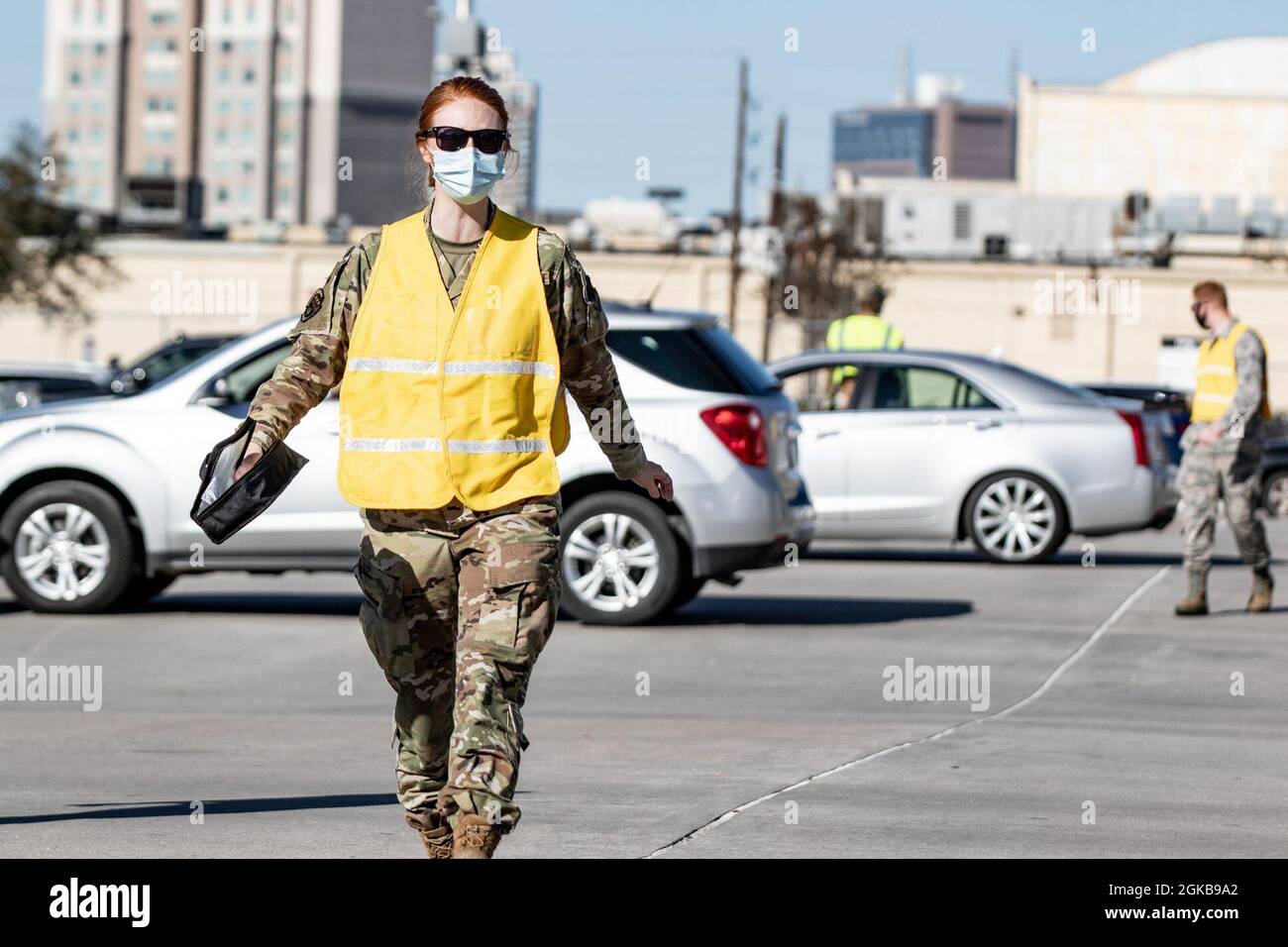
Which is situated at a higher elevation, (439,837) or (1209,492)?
(1209,492)

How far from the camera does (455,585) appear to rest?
17.5 feet

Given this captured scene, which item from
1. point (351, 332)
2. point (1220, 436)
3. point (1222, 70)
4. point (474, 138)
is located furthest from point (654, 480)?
point (1222, 70)

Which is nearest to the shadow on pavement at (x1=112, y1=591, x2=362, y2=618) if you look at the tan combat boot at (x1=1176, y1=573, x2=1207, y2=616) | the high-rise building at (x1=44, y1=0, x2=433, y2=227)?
the tan combat boot at (x1=1176, y1=573, x2=1207, y2=616)

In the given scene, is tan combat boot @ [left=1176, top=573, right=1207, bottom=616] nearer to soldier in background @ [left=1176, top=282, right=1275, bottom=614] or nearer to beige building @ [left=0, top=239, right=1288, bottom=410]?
soldier in background @ [left=1176, top=282, right=1275, bottom=614]

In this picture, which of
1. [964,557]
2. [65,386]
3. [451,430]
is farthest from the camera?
[65,386]

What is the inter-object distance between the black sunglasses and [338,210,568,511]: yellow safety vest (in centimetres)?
19

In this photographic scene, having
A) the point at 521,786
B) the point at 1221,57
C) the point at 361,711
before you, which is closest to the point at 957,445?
the point at 361,711

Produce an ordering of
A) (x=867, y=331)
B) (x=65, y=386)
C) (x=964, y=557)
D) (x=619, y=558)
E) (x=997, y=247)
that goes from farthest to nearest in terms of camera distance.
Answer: (x=997, y=247)
(x=65, y=386)
(x=867, y=331)
(x=964, y=557)
(x=619, y=558)

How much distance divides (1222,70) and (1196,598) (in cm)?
10131

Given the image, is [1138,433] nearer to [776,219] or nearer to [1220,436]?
[1220,436]

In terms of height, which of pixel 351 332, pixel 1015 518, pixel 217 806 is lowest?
pixel 217 806

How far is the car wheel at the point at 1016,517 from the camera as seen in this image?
56.7 ft
